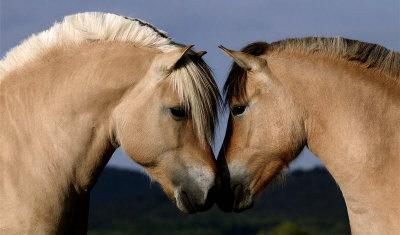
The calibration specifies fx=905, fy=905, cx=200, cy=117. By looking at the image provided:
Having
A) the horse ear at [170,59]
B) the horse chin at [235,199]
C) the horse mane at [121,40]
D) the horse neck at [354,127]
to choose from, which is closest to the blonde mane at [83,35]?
the horse mane at [121,40]

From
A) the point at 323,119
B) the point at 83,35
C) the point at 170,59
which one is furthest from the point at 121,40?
the point at 323,119

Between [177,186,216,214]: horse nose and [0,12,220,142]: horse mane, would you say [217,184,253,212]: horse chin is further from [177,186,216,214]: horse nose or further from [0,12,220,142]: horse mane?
[0,12,220,142]: horse mane

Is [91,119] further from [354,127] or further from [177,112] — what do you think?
[354,127]

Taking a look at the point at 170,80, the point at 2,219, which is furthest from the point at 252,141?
the point at 2,219

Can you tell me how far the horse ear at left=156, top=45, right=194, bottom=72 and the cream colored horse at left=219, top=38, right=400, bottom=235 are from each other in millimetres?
414

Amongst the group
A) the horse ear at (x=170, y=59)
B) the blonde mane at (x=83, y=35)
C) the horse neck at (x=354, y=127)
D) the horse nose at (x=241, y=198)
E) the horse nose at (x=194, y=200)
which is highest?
the blonde mane at (x=83, y=35)

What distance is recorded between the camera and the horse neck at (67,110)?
20.9 feet

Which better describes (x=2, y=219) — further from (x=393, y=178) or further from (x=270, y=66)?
(x=393, y=178)

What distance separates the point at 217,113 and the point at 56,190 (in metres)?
1.29

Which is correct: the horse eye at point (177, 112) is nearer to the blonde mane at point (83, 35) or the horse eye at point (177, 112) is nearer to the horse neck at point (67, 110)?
the horse neck at point (67, 110)

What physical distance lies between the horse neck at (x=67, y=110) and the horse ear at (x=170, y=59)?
5.4 inches

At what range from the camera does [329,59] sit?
21.5 ft

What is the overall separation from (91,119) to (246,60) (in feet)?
4.00

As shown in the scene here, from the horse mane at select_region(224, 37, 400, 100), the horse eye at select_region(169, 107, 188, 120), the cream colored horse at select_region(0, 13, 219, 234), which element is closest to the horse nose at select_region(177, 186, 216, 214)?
the cream colored horse at select_region(0, 13, 219, 234)
